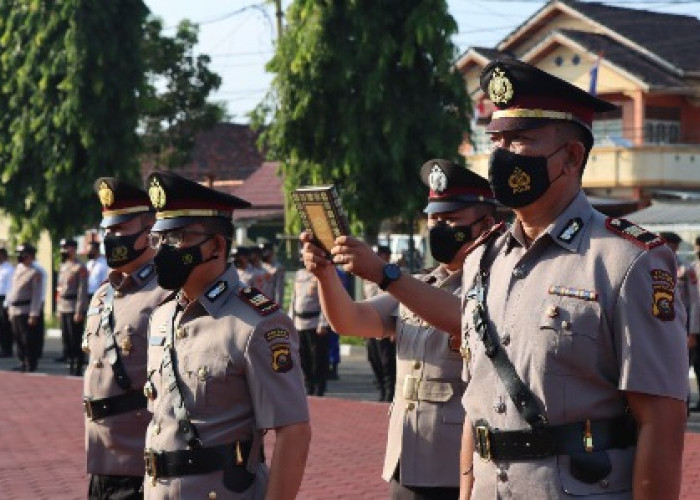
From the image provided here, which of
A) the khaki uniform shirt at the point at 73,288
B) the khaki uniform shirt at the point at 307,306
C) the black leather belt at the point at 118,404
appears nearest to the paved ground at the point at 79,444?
the khaki uniform shirt at the point at 307,306

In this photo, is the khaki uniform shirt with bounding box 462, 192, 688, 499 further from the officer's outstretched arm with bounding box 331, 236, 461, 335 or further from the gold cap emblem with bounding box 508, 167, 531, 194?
the officer's outstretched arm with bounding box 331, 236, 461, 335

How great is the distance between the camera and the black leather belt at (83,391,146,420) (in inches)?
255

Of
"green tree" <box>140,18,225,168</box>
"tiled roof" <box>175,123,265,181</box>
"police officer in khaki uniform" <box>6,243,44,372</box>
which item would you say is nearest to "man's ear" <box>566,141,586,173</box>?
"police officer in khaki uniform" <box>6,243,44,372</box>

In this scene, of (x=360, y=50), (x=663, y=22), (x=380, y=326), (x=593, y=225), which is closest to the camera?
(x=593, y=225)

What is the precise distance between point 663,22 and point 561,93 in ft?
128

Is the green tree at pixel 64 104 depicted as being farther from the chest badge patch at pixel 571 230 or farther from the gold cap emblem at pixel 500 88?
the chest badge patch at pixel 571 230

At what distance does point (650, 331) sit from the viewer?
156 inches

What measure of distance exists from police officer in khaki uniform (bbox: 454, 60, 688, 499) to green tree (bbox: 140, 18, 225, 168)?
108 ft

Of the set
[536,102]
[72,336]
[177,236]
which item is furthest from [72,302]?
[536,102]

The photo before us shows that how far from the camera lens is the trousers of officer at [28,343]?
22.5 meters

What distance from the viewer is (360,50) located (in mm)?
24828

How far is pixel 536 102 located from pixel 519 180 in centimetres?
23

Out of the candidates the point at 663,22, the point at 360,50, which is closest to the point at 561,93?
the point at 360,50

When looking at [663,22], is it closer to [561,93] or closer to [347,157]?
[347,157]
